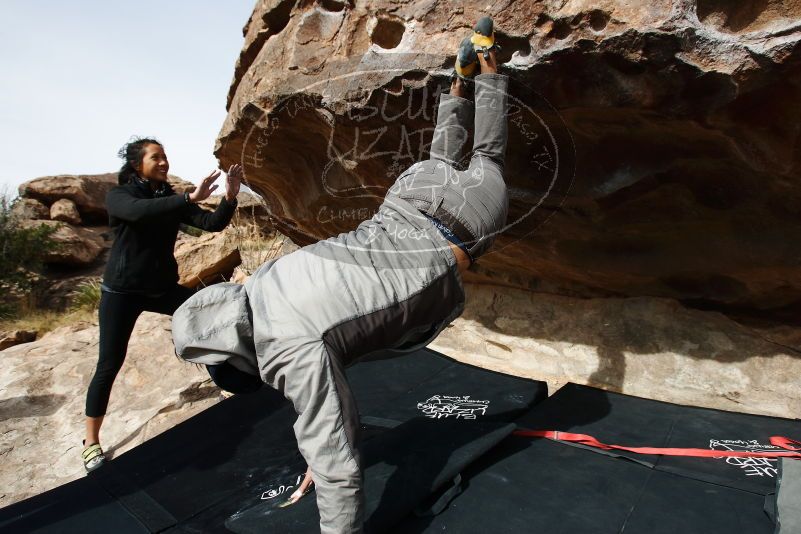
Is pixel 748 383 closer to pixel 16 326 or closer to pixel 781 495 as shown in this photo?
pixel 781 495

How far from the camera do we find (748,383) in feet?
7.79

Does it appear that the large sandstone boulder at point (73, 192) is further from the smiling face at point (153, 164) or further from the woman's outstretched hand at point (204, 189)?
the woman's outstretched hand at point (204, 189)

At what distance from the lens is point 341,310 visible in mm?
1367

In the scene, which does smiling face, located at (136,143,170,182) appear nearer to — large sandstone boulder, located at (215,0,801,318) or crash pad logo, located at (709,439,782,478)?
large sandstone boulder, located at (215,0,801,318)

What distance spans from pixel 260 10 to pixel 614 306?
2331mm

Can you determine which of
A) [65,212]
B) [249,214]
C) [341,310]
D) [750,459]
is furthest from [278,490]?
[65,212]

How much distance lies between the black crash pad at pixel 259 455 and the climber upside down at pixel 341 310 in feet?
0.95

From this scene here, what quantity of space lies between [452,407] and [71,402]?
2.46 metres

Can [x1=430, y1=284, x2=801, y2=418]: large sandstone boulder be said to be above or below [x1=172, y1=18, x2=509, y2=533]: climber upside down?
below

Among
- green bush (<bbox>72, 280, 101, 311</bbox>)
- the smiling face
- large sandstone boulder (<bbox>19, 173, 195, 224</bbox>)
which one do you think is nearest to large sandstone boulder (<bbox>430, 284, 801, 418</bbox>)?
the smiling face

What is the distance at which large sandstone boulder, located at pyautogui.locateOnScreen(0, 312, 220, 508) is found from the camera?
277 cm

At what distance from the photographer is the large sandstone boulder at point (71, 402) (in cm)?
277

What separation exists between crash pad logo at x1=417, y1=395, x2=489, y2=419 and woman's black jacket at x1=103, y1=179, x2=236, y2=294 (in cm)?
123

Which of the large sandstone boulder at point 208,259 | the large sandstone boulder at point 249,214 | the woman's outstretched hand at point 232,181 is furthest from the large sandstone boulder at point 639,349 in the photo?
the large sandstone boulder at point 249,214
